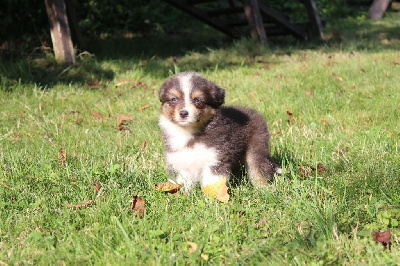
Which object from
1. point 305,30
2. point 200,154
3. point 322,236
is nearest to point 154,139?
point 200,154

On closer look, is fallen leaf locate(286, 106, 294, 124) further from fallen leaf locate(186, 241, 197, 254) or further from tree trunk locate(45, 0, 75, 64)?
tree trunk locate(45, 0, 75, 64)

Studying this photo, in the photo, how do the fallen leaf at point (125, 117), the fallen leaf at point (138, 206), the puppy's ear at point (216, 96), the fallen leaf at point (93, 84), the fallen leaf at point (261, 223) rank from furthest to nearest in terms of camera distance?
the fallen leaf at point (93, 84) → the fallen leaf at point (125, 117) → the puppy's ear at point (216, 96) → the fallen leaf at point (138, 206) → the fallen leaf at point (261, 223)

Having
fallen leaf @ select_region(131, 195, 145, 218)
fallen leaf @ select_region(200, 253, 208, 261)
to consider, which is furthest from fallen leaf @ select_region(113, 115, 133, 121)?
fallen leaf @ select_region(200, 253, 208, 261)

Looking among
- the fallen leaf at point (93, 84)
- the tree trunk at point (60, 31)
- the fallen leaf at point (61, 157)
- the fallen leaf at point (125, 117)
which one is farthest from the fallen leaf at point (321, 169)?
the tree trunk at point (60, 31)

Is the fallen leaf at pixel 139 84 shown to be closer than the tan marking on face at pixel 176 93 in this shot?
No

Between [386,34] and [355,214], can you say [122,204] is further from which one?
[386,34]

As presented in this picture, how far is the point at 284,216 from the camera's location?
2.80 metres

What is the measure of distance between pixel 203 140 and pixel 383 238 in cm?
156

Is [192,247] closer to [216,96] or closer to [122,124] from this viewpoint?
[216,96]

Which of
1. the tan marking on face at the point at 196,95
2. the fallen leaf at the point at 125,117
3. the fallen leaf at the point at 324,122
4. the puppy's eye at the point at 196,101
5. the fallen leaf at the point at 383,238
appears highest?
the tan marking on face at the point at 196,95

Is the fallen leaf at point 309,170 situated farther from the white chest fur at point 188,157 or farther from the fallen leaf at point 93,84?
the fallen leaf at point 93,84

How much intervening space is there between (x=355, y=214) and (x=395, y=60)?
6.12 meters

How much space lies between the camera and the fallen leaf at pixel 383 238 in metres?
2.49

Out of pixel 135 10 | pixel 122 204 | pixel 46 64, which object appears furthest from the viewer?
pixel 135 10
